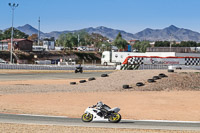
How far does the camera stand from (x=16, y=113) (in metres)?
17.9

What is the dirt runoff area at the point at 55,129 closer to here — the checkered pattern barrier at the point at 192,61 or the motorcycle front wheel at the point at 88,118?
the motorcycle front wheel at the point at 88,118

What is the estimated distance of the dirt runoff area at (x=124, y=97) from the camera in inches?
755

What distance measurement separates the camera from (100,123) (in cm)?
1541

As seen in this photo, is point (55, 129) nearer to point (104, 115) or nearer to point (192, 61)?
point (104, 115)

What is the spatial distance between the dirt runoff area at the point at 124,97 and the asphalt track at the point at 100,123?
1369mm

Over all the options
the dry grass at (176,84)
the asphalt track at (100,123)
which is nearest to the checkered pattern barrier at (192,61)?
the dry grass at (176,84)

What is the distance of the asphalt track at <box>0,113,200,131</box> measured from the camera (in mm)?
14766

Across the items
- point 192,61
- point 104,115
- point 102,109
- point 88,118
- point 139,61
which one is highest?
point 192,61

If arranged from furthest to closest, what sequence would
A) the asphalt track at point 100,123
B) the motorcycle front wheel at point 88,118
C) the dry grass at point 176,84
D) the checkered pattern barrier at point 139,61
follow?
the checkered pattern barrier at point 139,61
the dry grass at point 176,84
the motorcycle front wheel at point 88,118
the asphalt track at point 100,123

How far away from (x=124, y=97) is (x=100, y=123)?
1106cm

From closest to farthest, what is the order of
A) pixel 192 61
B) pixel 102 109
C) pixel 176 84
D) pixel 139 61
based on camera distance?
pixel 102 109 < pixel 176 84 < pixel 139 61 < pixel 192 61

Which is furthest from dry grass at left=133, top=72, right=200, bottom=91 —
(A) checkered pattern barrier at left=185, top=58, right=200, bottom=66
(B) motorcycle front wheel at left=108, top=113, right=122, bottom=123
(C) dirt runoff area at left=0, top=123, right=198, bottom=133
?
(A) checkered pattern barrier at left=185, top=58, right=200, bottom=66

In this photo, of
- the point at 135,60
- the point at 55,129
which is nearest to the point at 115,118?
the point at 55,129

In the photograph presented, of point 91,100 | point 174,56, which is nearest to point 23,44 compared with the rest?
point 174,56
